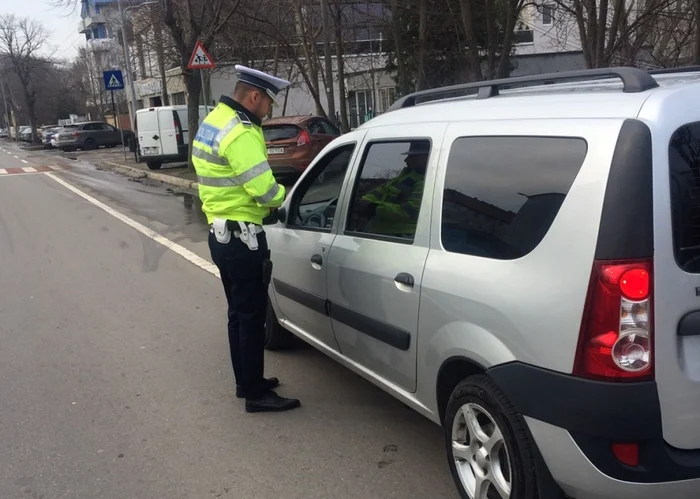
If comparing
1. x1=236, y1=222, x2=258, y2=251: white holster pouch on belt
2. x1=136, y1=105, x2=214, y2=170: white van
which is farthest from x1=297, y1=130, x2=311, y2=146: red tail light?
x1=236, y1=222, x2=258, y2=251: white holster pouch on belt

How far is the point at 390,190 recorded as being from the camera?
3.56 meters

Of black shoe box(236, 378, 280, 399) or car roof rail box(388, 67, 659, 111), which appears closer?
car roof rail box(388, 67, 659, 111)

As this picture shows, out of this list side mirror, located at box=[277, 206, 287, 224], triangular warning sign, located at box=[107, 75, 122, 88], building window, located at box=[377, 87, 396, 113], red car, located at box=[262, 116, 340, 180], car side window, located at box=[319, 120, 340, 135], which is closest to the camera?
side mirror, located at box=[277, 206, 287, 224]

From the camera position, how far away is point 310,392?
445 cm

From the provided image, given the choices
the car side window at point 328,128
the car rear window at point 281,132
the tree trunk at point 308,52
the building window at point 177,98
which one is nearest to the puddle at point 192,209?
the car rear window at point 281,132

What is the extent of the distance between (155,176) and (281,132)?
6.31 metres

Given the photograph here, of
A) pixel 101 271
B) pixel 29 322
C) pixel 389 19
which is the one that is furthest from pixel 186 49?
pixel 29 322

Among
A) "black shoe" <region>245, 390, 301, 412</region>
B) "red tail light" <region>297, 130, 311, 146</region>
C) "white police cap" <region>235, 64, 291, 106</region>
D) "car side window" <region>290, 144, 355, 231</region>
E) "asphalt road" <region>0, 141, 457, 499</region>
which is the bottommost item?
"asphalt road" <region>0, 141, 457, 499</region>

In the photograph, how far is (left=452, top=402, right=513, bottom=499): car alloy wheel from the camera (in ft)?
8.94

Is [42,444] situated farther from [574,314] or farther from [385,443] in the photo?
[574,314]

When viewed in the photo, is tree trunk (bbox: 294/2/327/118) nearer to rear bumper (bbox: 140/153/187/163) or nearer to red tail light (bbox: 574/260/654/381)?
rear bumper (bbox: 140/153/187/163)

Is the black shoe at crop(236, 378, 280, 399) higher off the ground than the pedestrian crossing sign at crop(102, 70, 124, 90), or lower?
lower

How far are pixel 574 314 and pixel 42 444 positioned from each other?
3073mm

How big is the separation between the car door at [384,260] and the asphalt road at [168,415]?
0.47m
